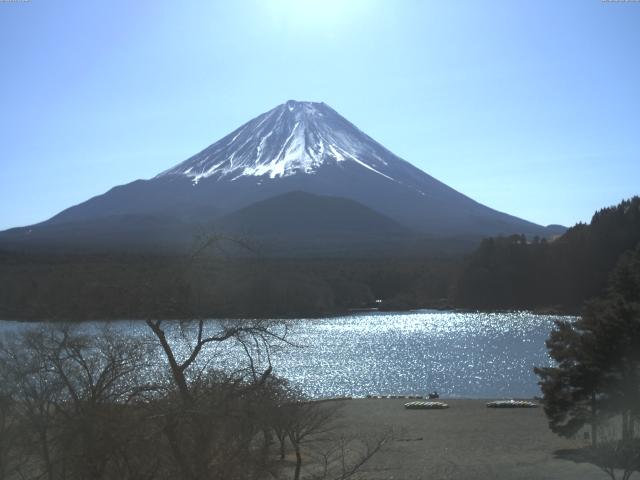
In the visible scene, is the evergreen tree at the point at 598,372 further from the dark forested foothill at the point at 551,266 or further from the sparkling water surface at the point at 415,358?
the dark forested foothill at the point at 551,266

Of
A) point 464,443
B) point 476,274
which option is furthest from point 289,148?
point 464,443

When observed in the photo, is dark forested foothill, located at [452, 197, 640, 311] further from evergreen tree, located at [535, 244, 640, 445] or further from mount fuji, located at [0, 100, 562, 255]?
evergreen tree, located at [535, 244, 640, 445]

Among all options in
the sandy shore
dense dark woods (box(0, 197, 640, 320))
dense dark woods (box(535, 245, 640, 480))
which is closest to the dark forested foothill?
dense dark woods (box(0, 197, 640, 320))

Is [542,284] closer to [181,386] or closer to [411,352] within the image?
[411,352]

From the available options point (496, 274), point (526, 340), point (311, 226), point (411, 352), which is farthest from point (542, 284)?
point (311, 226)

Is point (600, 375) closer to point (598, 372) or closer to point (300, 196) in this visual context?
point (598, 372)
